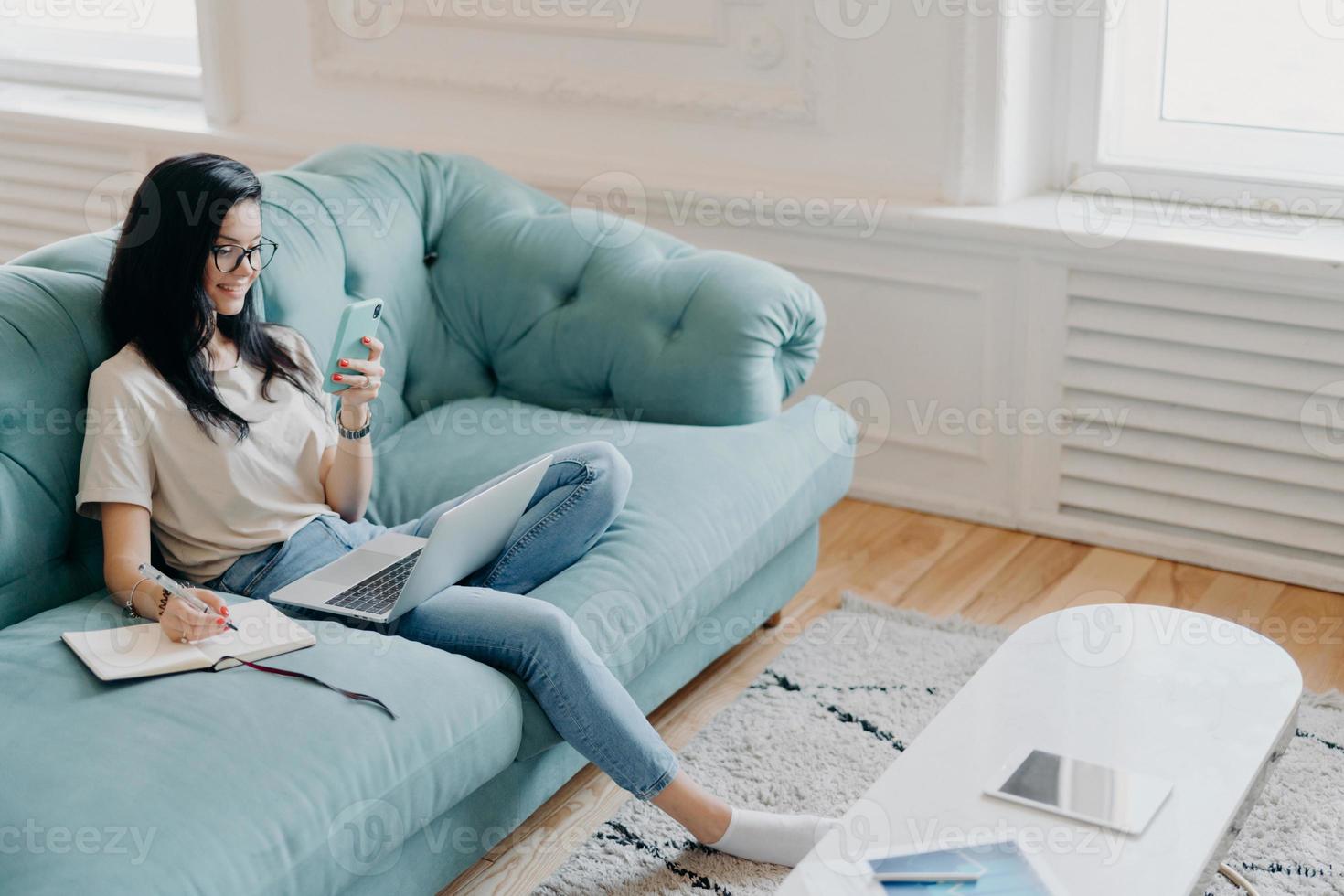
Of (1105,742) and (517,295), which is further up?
(517,295)

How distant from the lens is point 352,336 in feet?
6.52

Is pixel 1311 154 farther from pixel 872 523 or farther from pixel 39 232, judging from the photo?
pixel 39 232

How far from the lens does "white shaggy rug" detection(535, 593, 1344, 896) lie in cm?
193

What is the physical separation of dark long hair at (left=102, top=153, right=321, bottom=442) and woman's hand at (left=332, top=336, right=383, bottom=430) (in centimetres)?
14

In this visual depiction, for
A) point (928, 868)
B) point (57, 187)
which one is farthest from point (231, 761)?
point (57, 187)

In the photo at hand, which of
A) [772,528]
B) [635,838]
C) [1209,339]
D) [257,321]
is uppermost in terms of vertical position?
[257,321]

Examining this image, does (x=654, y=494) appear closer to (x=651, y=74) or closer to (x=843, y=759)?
(x=843, y=759)

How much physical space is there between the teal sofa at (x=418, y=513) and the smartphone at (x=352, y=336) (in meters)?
0.31

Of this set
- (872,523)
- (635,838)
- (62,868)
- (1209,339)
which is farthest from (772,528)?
(62,868)

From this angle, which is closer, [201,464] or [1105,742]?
[1105,742]

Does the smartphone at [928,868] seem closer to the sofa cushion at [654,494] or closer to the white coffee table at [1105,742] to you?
the white coffee table at [1105,742]

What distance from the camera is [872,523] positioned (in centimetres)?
310

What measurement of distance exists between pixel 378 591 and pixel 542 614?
0.25m

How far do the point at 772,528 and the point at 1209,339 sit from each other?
A: 1006 mm
